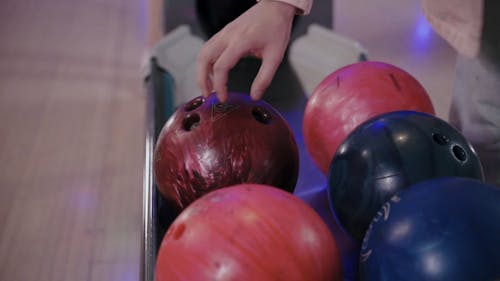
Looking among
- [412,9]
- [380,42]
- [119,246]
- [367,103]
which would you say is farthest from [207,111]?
[412,9]

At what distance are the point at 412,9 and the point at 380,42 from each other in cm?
37

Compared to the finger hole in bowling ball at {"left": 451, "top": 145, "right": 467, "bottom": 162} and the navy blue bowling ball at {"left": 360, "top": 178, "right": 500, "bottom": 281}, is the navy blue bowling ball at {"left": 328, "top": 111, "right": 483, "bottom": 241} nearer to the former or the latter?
the finger hole in bowling ball at {"left": 451, "top": 145, "right": 467, "bottom": 162}

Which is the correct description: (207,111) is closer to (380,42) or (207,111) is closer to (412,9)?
(380,42)

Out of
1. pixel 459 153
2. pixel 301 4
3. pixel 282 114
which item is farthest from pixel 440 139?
pixel 282 114

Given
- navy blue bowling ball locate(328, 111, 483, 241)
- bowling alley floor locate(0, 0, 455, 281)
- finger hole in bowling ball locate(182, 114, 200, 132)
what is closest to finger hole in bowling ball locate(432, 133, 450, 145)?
navy blue bowling ball locate(328, 111, 483, 241)

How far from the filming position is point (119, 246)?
1.50 meters

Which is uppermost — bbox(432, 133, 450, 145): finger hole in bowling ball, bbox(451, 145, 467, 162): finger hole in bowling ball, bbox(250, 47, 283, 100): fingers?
bbox(250, 47, 283, 100): fingers

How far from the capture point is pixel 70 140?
6.28ft

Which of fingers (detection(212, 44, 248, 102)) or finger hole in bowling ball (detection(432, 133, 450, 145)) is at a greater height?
fingers (detection(212, 44, 248, 102))

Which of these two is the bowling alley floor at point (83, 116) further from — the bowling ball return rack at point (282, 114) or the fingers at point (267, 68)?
the fingers at point (267, 68)

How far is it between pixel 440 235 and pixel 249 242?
0.88ft

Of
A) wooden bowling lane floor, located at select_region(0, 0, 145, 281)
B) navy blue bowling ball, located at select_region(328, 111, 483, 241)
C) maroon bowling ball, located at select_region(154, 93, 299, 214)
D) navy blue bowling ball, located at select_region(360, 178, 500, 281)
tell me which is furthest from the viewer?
wooden bowling lane floor, located at select_region(0, 0, 145, 281)

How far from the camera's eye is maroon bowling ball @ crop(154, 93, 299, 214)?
1.09 m

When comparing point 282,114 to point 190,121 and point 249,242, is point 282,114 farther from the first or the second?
point 249,242
